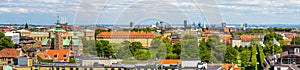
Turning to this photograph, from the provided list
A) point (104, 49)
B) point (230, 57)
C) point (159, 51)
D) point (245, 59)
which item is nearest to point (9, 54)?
→ point (104, 49)

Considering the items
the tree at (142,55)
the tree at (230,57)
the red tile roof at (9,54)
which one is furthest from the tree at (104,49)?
the tree at (230,57)

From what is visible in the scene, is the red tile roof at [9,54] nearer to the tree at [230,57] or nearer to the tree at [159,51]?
the tree at [159,51]

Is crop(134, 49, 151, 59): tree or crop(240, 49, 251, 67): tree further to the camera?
crop(240, 49, 251, 67): tree

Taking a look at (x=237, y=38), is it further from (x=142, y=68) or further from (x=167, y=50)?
(x=142, y=68)

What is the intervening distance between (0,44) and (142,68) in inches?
488

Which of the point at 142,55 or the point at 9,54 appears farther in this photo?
the point at 9,54

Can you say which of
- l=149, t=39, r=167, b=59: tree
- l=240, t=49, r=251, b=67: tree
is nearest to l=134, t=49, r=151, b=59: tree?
l=149, t=39, r=167, b=59: tree

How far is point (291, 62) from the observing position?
43.9 ft

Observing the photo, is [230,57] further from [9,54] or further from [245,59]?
[9,54]

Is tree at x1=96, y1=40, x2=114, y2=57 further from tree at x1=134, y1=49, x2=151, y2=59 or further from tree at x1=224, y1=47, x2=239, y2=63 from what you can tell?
tree at x1=224, y1=47, x2=239, y2=63

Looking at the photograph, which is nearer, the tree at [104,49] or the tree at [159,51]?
the tree at [159,51]

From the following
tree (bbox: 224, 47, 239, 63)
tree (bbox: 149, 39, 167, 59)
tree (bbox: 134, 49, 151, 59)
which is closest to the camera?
tree (bbox: 134, 49, 151, 59)

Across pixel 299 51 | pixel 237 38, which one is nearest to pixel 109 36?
pixel 237 38

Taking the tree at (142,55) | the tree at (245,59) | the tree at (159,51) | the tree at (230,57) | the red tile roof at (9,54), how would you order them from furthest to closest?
the red tile roof at (9,54)
the tree at (245,59)
the tree at (230,57)
the tree at (159,51)
the tree at (142,55)
